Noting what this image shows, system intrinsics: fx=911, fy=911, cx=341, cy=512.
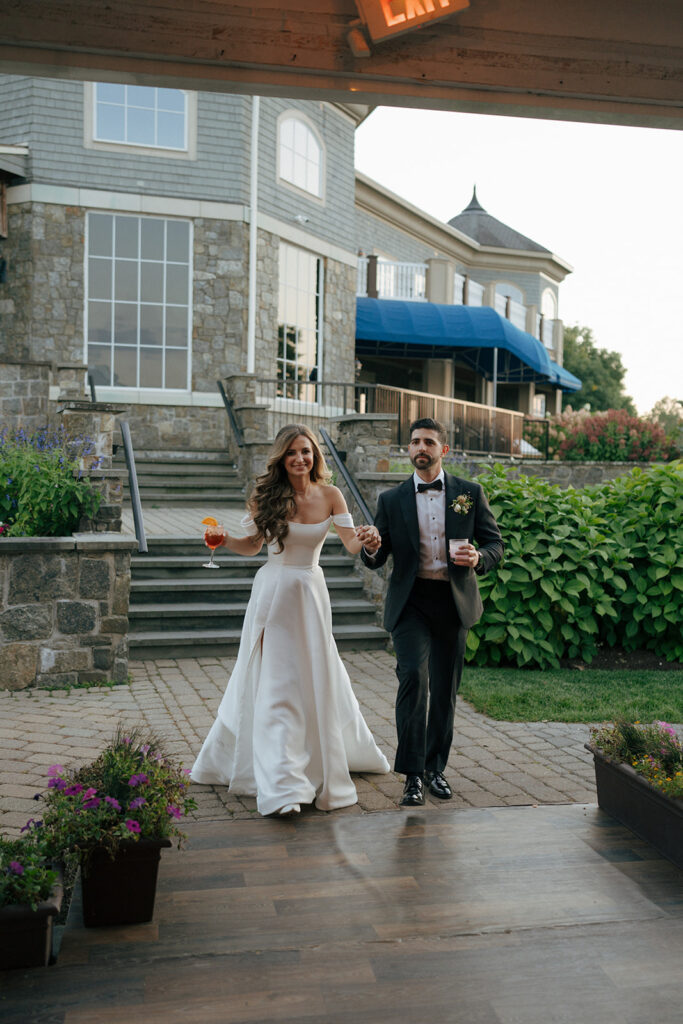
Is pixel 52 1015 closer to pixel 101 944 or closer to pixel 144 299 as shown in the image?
pixel 101 944

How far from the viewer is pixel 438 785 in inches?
194

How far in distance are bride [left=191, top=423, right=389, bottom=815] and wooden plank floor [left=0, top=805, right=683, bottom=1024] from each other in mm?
370

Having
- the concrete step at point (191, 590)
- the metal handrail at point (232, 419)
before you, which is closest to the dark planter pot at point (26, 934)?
the concrete step at point (191, 590)

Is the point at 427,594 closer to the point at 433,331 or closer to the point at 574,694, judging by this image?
the point at 574,694

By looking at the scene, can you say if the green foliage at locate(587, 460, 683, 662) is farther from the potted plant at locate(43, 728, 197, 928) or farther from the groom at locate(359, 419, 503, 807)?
the potted plant at locate(43, 728, 197, 928)

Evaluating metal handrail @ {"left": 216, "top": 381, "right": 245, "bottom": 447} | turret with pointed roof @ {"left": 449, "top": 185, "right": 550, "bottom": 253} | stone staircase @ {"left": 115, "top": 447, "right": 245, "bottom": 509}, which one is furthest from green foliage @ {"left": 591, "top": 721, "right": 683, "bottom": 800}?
turret with pointed roof @ {"left": 449, "top": 185, "right": 550, "bottom": 253}

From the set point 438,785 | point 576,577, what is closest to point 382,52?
point 438,785

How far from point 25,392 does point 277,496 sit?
1015 centimetres

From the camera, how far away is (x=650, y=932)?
337cm

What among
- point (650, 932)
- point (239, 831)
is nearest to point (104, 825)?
point (239, 831)

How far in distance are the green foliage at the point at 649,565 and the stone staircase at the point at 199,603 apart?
7.55ft

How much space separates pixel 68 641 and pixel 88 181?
34.0ft

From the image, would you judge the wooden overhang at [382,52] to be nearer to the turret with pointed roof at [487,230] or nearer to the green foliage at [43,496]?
the green foliage at [43,496]

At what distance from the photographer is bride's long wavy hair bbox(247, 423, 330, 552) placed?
15.7ft
